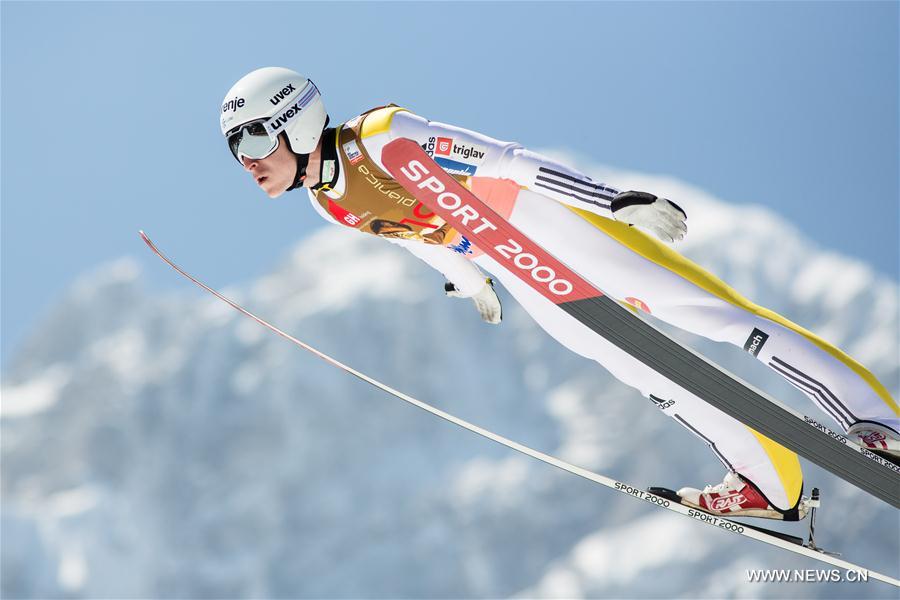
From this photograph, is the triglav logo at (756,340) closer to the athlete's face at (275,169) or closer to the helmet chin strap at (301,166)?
the helmet chin strap at (301,166)

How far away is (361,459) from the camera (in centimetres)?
10519

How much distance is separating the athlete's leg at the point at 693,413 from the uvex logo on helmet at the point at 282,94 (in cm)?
151

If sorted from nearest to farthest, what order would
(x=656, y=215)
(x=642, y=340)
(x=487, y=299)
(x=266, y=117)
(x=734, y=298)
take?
1. (x=656, y=215)
2. (x=642, y=340)
3. (x=734, y=298)
4. (x=266, y=117)
5. (x=487, y=299)

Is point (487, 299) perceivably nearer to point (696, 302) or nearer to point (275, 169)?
point (696, 302)

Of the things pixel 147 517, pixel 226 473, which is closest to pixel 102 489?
pixel 147 517

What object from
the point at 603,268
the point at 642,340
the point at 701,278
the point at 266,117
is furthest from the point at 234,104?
the point at 701,278

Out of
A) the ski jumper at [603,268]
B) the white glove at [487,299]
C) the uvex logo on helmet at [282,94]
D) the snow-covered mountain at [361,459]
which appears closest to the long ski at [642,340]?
the ski jumper at [603,268]

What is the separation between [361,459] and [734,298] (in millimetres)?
101326

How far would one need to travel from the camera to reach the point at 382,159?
18.6 ft

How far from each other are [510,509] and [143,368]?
4445 cm

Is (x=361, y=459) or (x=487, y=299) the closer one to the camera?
(x=487, y=299)

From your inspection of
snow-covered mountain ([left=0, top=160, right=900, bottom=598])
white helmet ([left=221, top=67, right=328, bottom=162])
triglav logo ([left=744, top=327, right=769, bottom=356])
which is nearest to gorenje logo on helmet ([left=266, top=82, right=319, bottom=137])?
white helmet ([left=221, top=67, right=328, bottom=162])

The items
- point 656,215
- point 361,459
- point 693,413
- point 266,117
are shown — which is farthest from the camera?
point 361,459

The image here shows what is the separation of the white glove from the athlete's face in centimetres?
149
